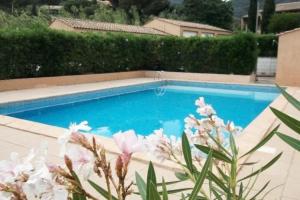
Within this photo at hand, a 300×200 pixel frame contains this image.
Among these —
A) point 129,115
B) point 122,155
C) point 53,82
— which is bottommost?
point 129,115

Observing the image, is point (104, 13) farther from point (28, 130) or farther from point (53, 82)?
point (28, 130)

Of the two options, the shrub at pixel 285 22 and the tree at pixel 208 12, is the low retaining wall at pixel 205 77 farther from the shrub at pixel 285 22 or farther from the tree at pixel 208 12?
the tree at pixel 208 12

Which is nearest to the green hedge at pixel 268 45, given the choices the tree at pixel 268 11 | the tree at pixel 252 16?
the tree at pixel 268 11

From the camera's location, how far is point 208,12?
4403cm

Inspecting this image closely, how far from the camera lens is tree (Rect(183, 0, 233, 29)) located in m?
43.8

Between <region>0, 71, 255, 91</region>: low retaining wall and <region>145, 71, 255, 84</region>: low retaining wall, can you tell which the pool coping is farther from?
<region>145, 71, 255, 84</region>: low retaining wall

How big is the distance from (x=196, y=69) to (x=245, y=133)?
40.0ft

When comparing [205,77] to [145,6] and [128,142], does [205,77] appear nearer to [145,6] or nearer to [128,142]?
[128,142]

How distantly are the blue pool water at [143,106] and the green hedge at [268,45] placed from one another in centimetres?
510

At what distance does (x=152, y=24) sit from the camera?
3216 centimetres

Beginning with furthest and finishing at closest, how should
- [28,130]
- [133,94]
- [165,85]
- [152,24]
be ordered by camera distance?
[152,24] → [165,85] → [133,94] → [28,130]

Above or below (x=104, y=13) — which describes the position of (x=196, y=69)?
below

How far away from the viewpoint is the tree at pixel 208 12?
43753mm

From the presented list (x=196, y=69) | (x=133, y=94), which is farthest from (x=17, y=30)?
(x=196, y=69)
